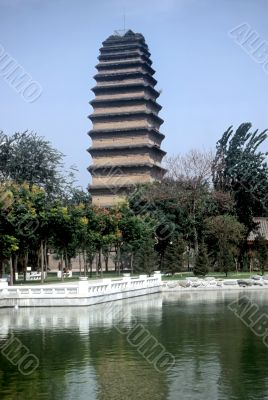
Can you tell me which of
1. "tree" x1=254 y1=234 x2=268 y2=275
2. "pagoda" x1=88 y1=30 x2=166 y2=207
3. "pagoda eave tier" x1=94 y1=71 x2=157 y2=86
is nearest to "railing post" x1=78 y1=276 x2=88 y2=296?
"tree" x1=254 y1=234 x2=268 y2=275

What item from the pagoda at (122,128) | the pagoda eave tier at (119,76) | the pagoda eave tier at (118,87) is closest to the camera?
the pagoda at (122,128)

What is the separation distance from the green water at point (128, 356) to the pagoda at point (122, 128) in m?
39.3

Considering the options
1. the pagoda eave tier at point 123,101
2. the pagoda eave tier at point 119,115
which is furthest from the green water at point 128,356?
the pagoda eave tier at point 123,101

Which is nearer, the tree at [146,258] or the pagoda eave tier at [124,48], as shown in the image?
the tree at [146,258]

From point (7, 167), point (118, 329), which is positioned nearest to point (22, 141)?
point (7, 167)

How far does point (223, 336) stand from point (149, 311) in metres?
8.51

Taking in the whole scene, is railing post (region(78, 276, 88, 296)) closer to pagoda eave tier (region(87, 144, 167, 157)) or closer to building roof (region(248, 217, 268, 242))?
building roof (region(248, 217, 268, 242))

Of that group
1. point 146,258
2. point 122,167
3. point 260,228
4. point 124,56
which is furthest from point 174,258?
point 124,56

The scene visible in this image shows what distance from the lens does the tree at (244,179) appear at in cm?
6297

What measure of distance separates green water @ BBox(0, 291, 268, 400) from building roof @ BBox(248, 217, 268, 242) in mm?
32848

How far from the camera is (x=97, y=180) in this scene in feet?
232

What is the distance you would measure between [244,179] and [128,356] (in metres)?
46.3

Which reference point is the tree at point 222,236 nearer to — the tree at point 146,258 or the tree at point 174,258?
the tree at point 174,258

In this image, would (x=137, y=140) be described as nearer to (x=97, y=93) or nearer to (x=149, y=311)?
(x=97, y=93)
